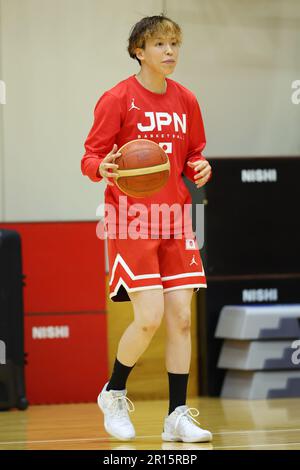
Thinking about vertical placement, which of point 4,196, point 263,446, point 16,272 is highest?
point 4,196

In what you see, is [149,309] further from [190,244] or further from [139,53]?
[139,53]

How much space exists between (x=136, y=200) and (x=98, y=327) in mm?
2435

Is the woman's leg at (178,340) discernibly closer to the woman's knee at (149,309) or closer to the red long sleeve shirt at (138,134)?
the woman's knee at (149,309)

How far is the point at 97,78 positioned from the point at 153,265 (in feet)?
9.82

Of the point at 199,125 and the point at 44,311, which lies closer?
the point at 199,125

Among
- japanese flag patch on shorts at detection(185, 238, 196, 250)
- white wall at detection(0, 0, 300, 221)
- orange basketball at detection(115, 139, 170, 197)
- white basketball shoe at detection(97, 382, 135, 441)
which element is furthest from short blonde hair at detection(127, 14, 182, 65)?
white wall at detection(0, 0, 300, 221)

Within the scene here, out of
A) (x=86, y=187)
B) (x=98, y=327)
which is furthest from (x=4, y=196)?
(x=98, y=327)

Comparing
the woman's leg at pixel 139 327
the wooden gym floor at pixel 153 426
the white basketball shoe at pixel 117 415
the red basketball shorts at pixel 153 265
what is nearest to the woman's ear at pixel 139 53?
the red basketball shorts at pixel 153 265

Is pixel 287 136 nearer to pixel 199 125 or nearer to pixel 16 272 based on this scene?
pixel 16 272

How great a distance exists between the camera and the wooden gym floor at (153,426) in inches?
166

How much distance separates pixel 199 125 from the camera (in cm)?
454

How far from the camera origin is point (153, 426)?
5.04 m

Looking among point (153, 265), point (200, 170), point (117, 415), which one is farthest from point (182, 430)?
point (200, 170)

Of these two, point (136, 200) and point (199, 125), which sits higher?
point (199, 125)
